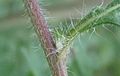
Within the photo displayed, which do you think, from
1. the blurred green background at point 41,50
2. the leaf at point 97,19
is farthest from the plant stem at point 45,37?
the blurred green background at point 41,50

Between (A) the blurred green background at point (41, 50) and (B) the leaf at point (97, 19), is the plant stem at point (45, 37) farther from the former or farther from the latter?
(A) the blurred green background at point (41, 50)

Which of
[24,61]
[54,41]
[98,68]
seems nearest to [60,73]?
[54,41]

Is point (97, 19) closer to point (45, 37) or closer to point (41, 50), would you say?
point (45, 37)

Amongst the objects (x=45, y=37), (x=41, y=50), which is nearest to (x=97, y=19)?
(x=45, y=37)

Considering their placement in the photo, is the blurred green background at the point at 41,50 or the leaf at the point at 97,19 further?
the blurred green background at the point at 41,50

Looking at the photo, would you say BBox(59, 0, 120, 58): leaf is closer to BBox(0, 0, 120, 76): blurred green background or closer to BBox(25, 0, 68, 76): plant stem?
BBox(25, 0, 68, 76): plant stem

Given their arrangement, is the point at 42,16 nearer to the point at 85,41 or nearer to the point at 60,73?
the point at 60,73
